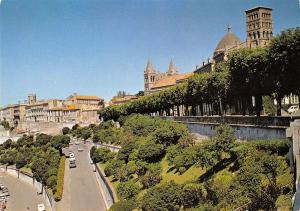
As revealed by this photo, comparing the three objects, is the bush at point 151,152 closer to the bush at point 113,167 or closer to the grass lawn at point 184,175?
the grass lawn at point 184,175

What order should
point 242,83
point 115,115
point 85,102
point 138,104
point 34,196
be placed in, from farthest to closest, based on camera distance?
point 85,102, point 115,115, point 138,104, point 34,196, point 242,83

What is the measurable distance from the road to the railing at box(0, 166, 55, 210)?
67.5 inches

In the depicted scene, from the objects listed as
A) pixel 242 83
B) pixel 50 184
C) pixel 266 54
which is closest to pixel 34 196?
pixel 50 184

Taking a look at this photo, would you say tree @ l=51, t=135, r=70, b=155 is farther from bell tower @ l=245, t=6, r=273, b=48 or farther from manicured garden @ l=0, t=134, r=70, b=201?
bell tower @ l=245, t=6, r=273, b=48

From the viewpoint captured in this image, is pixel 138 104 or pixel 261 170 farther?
pixel 138 104

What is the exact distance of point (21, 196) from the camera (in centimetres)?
5462

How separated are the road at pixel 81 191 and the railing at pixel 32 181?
1715 mm

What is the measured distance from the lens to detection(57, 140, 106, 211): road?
4333cm

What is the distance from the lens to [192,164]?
1448 inches

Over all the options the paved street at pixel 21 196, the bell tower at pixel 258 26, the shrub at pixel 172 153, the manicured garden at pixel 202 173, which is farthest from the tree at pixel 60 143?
the bell tower at pixel 258 26

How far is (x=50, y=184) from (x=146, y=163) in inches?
542

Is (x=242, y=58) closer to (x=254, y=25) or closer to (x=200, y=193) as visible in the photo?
(x=200, y=193)

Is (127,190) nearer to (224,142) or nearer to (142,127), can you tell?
(224,142)

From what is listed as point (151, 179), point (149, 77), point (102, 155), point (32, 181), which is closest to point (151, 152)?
point (151, 179)
